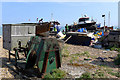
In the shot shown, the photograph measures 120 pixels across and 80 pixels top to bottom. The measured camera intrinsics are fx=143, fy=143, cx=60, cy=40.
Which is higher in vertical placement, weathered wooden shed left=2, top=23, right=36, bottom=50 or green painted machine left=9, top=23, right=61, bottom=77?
weathered wooden shed left=2, top=23, right=36, bottom=50

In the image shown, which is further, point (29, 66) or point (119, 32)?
point (119, 32)

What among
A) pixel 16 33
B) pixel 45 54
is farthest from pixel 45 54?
pixel 16 33

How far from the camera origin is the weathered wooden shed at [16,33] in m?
7.47

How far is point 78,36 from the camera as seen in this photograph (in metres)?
16.3

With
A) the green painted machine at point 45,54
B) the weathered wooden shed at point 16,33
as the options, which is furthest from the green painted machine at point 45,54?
the weathered wooden shed at point 16,33

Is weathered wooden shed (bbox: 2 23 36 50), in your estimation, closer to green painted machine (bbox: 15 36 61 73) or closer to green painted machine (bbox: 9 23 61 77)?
green painted machine (bbox: 9 23 61 77)

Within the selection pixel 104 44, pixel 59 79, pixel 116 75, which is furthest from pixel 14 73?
pixel 104 44

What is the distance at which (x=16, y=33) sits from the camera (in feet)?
25.0

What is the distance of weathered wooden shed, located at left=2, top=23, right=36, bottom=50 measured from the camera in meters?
7.47

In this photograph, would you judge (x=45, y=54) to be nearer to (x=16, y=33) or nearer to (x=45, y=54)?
(x=45, y=54)

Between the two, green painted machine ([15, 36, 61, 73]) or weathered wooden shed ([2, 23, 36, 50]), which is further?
weathered wooden shed ([2, 23, 36, 50])

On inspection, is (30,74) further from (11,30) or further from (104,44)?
(104,44)

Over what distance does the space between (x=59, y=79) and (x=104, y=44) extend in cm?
1038

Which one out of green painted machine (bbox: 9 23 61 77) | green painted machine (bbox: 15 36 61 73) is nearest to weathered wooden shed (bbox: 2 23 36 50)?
Answer: green painted machine (bbox: 9 23 61 77)
